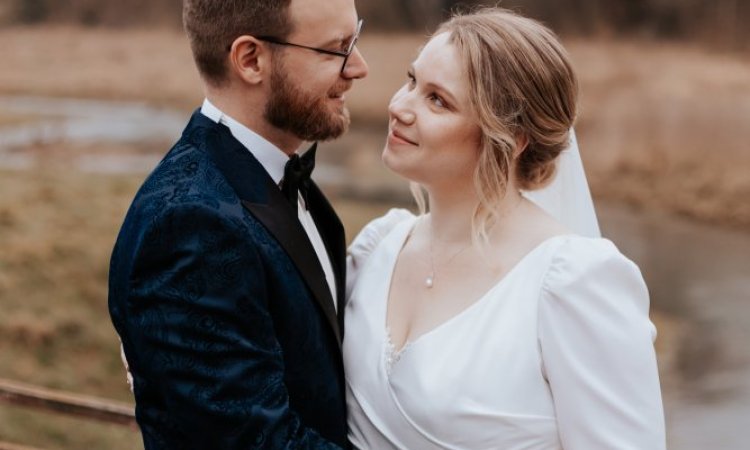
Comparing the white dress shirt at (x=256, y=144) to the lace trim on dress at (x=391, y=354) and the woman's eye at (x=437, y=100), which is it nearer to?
the lace trim on dress at (x=391, y=354)

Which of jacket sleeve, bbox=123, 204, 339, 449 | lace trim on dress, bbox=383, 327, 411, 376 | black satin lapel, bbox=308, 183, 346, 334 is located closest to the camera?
jacket sleeve, bbox=123, 204, 339, 449

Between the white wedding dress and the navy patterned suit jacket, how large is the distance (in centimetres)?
19

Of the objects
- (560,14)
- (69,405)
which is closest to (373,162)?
(560,14)

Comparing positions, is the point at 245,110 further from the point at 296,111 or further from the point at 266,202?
the point at 266,202

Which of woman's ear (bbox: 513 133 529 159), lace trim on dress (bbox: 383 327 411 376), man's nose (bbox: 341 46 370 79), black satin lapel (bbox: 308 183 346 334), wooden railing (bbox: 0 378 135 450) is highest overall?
man's nose (bbox: 341 46 370 79)

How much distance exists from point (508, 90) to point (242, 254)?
0.63 meters

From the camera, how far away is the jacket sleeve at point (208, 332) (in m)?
1.64

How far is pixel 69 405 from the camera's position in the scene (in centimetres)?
278

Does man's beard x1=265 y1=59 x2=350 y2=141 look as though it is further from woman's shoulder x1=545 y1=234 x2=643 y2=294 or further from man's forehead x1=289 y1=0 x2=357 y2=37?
woman's shoulder x1=545 y1=234 x2=643 y2=294

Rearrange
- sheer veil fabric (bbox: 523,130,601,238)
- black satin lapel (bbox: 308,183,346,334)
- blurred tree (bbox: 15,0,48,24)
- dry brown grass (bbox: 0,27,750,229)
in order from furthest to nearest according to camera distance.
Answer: blurred tree (bbox: 15,0,48,24), dry brown grass (bbox: 0,27,750,229), sheer veil fabric (bbox: 523,130,601,238), black satin lapel (bbox: 308,183,346,334)

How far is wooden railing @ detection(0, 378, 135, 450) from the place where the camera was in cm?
270

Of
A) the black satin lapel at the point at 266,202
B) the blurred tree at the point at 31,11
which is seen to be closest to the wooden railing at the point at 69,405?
the black satin lapel at the point at 266,202

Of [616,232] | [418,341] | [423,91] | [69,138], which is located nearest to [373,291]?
[418,341]

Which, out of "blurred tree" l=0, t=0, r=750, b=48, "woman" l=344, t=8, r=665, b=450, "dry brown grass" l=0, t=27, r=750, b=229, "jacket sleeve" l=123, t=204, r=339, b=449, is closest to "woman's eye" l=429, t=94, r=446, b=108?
"woman" l=344, t=8, r=665, b=450
